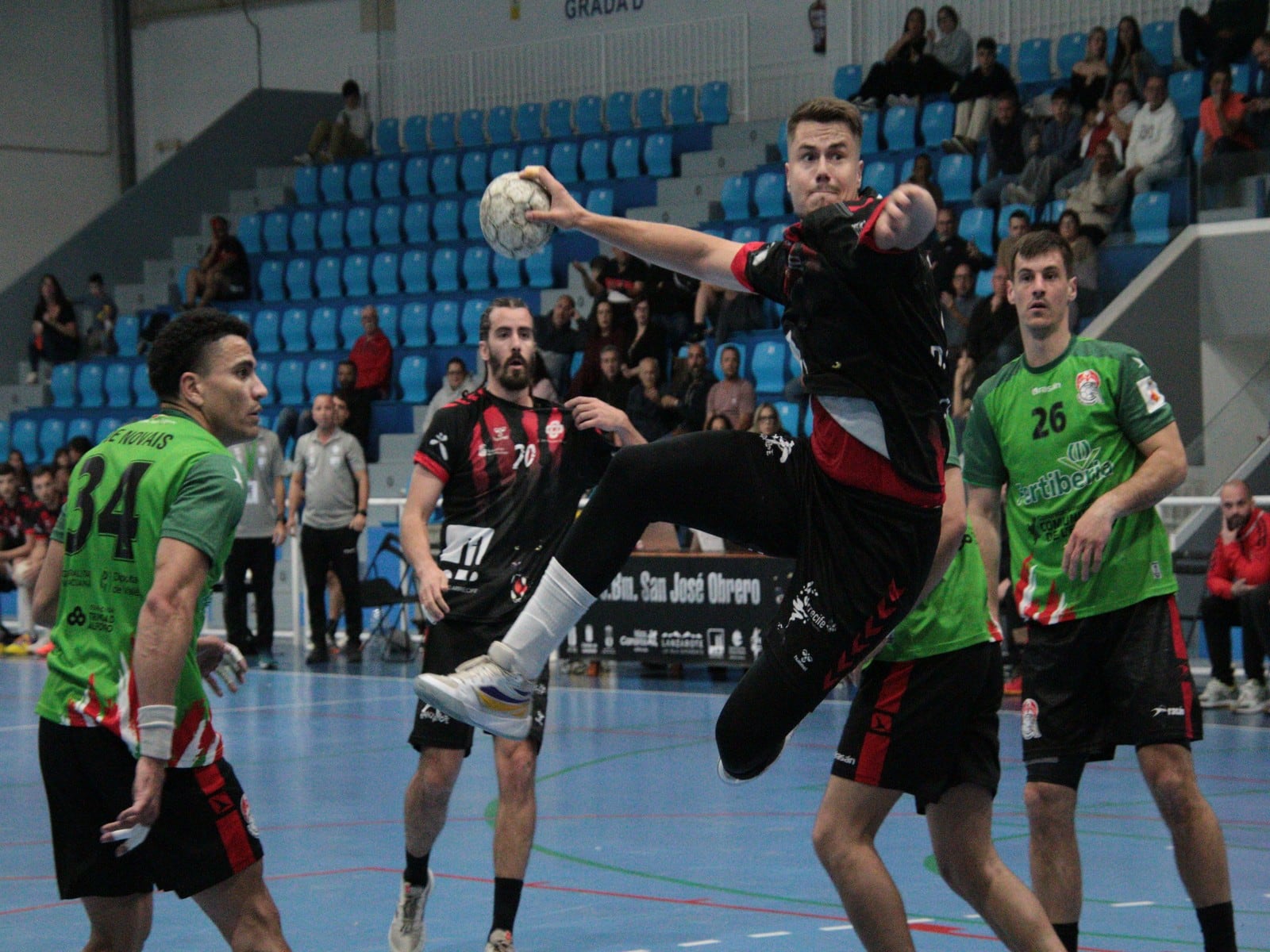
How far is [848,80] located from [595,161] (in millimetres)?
3221

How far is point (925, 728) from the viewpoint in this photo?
4.74m

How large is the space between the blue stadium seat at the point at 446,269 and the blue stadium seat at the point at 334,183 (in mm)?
2808

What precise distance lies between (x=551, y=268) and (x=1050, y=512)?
1583cm

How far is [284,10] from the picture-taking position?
27.1 m

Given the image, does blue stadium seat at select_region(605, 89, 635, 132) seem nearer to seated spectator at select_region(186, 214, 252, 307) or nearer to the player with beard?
seated spectator at select_region(186, 214, 252, 307)

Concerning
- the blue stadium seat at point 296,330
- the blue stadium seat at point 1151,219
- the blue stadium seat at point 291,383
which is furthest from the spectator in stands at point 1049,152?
the blue stadium seat at point 296,330

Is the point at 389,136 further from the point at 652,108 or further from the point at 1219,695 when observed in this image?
the point at 1219,695

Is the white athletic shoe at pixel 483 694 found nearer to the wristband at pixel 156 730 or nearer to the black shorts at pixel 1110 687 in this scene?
the wristband at pixel 156 730

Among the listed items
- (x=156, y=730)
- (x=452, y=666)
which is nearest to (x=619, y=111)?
(x=452, y=666)

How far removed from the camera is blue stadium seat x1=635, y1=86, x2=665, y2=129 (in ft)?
73.5

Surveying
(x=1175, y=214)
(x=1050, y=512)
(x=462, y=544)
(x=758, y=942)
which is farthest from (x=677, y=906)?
(x=1175, y=214)

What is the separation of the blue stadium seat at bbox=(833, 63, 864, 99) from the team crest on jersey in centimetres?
1542

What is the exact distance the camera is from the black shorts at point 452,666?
6191 mm

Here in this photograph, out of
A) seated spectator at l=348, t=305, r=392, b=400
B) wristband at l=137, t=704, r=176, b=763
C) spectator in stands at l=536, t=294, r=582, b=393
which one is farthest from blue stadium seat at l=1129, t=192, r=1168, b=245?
wristband at l=137, t=704, r=176, b=763
